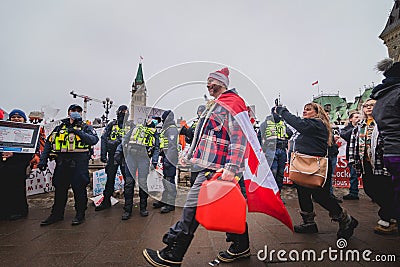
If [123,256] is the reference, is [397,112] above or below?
above

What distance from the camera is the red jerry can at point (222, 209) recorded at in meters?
2.08

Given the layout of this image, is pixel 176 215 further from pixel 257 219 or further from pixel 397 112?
pixel 397 112

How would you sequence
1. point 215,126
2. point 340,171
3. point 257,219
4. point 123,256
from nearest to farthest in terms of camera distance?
point 215,126 < point 123,256 < point 257,219 < point 340,171

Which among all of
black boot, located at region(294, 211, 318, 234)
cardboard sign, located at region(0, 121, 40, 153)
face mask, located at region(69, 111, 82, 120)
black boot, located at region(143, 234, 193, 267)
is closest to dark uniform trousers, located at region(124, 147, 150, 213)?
face mask, located at region(69, 111, 82, 120)

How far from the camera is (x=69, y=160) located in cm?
431

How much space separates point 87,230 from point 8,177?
1971 mm

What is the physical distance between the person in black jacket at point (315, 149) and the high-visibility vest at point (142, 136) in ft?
8.17

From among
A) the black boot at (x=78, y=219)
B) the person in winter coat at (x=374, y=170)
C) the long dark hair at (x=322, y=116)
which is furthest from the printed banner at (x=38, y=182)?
the person in winter coat at (x=374, y=170)

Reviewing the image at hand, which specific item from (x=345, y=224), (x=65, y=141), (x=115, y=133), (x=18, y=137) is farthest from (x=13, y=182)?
(x=345, y=224)

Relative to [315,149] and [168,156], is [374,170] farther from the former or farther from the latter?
[168,156]

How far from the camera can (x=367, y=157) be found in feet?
12.1

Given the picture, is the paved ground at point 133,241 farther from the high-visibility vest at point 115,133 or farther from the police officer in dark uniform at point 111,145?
the high-visibility vest at point 115,133

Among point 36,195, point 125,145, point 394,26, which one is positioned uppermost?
point 394,26

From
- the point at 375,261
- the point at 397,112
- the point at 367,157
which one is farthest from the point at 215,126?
the point at 367,157
